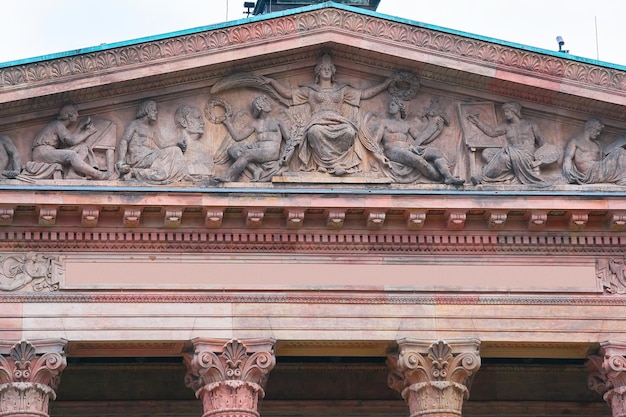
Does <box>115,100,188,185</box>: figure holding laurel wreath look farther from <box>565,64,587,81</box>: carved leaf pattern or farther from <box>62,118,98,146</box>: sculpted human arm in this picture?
<box>565,64,587,81</box>: carved leaf pattern

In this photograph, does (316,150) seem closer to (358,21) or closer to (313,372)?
(358,21)

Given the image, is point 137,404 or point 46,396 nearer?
point 46,396

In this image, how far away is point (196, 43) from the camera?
3145 centimetres

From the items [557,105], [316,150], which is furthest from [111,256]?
[557,105]

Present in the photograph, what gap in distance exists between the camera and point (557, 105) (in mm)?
32250

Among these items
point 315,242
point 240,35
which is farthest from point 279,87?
point 315,242

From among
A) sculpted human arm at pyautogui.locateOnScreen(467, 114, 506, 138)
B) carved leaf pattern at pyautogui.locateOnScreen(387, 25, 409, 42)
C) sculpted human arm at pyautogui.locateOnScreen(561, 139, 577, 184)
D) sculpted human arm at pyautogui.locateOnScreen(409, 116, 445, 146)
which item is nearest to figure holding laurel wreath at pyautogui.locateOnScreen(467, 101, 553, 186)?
sculpted human arm at pyautogui.locateOnScreen(467, 114, 506, 138)

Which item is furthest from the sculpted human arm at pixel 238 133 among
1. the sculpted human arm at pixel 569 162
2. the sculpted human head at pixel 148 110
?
the sculpted human arm at pixel 569 162

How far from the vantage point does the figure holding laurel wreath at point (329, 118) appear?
3159 centimetres

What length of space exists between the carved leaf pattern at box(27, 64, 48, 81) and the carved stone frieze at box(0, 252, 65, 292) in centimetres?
261

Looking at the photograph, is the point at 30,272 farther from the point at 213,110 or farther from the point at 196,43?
the point at 196,43

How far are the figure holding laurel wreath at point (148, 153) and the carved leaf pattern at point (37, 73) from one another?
1.56m

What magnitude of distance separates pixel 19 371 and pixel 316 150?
5.61m

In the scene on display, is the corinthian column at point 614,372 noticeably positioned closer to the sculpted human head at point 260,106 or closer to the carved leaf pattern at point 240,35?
the sculpted human head at point 260,106
